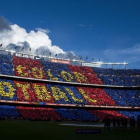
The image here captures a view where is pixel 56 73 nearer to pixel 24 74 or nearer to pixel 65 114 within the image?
pixel 24 74

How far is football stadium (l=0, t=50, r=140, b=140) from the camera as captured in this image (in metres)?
60.7

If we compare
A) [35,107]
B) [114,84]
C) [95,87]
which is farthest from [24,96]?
[114,84]

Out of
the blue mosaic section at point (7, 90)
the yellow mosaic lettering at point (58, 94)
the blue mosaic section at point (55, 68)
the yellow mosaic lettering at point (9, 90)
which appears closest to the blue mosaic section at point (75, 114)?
the yellow mosaic lettering at point (58, 94)

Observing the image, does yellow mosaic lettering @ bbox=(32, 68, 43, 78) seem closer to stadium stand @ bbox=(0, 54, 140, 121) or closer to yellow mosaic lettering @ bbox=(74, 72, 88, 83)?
stadium stand @ bbox=(0, 54, 140, 121)

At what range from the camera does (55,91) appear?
71500 mm

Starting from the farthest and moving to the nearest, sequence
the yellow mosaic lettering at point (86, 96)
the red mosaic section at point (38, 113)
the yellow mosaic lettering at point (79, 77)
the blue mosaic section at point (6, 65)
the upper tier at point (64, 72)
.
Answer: the yellow mosaic lettering at point (79, 77) → the yellow mosaic lettering at point (86, 96) → the upper tier at point (64, 72) → the blue mosaic section at point (6, 65) → the red mosaic section at point (38, 113)

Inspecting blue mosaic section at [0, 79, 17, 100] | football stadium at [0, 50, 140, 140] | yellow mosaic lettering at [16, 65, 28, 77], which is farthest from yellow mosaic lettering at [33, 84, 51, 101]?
blue mosaic section at [0, 79, 17, 100]

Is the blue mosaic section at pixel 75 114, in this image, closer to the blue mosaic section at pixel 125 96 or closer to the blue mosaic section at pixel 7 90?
the blue mosaic section at pixel 7 90

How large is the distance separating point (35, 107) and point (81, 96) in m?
16.9

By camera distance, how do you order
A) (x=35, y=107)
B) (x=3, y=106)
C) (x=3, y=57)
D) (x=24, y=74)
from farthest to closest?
(x=3, y=57)
(x=24, y=74)
(x=35, y=107)
(x=3, y=106)

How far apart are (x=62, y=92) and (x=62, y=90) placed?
153 cm

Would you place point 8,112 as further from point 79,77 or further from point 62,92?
point 79,77

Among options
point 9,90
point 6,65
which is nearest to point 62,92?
point 9,90

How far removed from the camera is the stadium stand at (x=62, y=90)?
6150 centimetres
